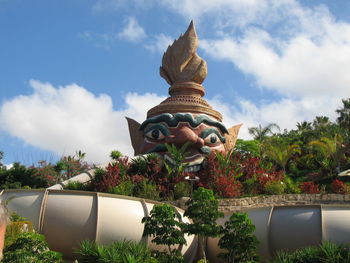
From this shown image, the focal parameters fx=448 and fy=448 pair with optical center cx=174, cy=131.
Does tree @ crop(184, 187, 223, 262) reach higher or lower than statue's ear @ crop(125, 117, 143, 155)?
lower

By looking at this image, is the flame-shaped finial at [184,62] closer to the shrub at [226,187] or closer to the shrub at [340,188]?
the shrub at [226,187]

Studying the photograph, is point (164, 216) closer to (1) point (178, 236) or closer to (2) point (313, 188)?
(1) point (178, 236)

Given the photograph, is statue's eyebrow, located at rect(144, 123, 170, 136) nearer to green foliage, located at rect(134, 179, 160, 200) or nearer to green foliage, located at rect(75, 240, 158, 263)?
green foliage, located at rect(134, 179, 160, 200)

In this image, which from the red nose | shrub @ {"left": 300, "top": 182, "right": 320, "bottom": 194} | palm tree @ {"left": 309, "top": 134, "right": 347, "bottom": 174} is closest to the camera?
shrub @ {"left": 300, "top": 182, "right": 320, "bottom": 194}

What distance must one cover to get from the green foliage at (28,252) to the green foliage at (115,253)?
72 centimetres

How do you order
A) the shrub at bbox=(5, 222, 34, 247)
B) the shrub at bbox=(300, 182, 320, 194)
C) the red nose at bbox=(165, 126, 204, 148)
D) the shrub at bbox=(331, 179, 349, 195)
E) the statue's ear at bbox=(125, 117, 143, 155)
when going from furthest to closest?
the statue's ear at bbox=(125, 117, 143, 155) < the red nose at bbox=(165, 126, 204, 148) < the shrub at bbox=(300, 182, 320, 194) < the shrub at bbox=(331, 179, 349, 195) < the shrub at bbox=(5, 222, 34, 247)

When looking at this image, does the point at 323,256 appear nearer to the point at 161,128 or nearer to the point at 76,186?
the point at 76,186

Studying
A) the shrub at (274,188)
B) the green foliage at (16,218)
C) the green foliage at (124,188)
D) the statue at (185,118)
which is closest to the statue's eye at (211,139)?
the statue at (185,118)

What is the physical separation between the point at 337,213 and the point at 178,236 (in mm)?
3754

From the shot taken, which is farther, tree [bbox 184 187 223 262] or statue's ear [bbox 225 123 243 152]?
statue's ear [bbox 225 123 243 152]

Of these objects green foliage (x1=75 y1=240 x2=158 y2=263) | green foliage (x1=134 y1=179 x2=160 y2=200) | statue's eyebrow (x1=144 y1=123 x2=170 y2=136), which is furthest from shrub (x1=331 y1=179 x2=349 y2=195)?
green foliage (x1=75 y1=240 x2=158 y2=263)

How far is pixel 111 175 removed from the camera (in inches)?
662

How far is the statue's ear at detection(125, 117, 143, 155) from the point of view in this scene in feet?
73.7

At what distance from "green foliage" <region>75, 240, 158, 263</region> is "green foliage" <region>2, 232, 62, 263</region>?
0.72m
